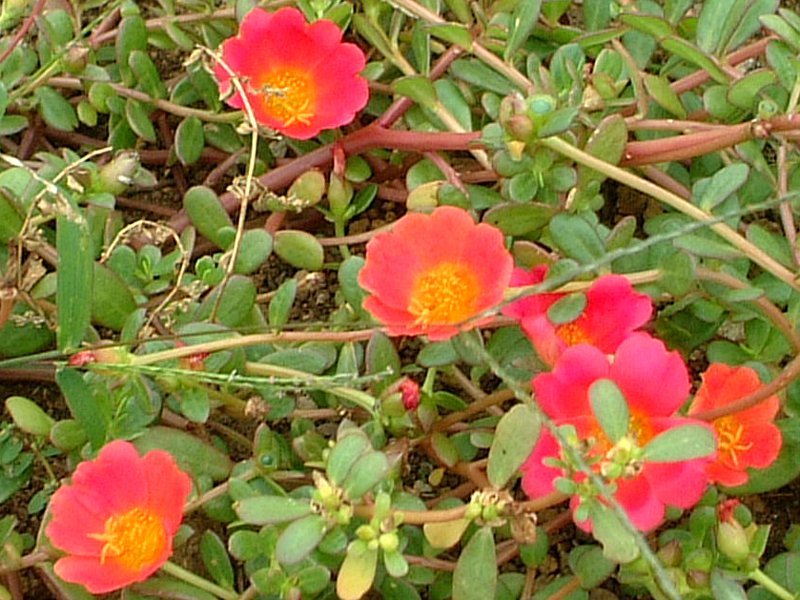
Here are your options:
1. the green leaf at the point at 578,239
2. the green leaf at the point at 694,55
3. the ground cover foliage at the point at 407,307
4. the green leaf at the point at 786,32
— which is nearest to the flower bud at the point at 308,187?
the ground cover foliage at the point at 407,307

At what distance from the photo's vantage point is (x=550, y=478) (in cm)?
118

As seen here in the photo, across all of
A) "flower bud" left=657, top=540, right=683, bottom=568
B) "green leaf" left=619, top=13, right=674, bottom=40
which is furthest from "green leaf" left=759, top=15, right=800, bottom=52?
"flower bud" left=657, top=540, right=683, bottom=568

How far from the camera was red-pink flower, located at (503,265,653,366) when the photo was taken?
4.00 ft

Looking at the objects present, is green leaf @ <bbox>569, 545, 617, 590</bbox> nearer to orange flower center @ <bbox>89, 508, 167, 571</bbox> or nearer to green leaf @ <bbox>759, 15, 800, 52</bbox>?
orange flower center @ <bbox>89, 508, 167, 571</bbox>

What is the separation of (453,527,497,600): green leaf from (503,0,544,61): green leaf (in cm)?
58

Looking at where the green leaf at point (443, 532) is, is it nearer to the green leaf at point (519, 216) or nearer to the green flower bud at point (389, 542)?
the green flower bud at point (389, 542)

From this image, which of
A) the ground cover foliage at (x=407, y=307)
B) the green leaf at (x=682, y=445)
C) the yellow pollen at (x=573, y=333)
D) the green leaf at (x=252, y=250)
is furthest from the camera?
the green leaf at (x=252, y=250)

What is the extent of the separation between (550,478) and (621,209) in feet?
2.05

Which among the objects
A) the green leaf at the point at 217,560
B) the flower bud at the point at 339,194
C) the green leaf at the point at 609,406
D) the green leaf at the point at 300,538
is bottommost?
the green leaf at the point at 217,560

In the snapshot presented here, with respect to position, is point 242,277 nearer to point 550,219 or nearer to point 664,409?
point 550,219

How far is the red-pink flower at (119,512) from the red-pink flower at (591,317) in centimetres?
37

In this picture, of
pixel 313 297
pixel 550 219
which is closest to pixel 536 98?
pixel 550 219

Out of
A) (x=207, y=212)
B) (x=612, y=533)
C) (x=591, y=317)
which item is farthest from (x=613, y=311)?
(x=207, y=212)

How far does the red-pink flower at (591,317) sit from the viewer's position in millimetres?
1220
